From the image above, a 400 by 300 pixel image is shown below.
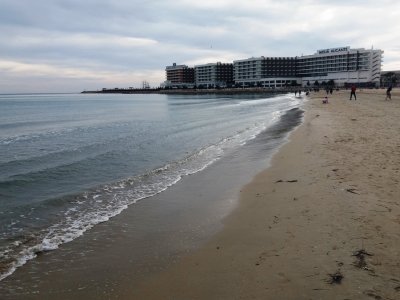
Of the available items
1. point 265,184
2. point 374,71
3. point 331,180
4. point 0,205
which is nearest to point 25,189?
point 0,205

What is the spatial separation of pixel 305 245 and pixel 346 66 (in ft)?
572

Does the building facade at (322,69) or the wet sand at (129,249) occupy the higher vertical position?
the building facade at (322,69)

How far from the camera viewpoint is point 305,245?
224 inches

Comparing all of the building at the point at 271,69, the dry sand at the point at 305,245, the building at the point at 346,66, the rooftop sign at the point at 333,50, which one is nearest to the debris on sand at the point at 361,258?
the dry sand at the point at 305,245

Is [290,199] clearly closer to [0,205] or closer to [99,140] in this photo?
[0,205]

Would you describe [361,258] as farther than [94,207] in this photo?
No

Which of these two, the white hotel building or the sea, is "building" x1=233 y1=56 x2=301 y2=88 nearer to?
the white hotel building

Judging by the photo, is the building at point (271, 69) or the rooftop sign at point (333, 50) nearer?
the rooftop sign at point (333, 50)

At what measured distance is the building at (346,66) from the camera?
522 ft

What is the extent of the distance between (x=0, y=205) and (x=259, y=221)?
21.3 feet

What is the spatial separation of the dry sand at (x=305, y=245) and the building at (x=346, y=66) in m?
152

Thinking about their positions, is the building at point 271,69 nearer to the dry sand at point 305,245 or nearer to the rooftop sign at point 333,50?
the rooftop sign at point 333,50

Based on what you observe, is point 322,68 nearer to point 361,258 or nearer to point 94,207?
point 94,207

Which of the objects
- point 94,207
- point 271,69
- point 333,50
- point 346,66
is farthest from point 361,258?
point 271,69
